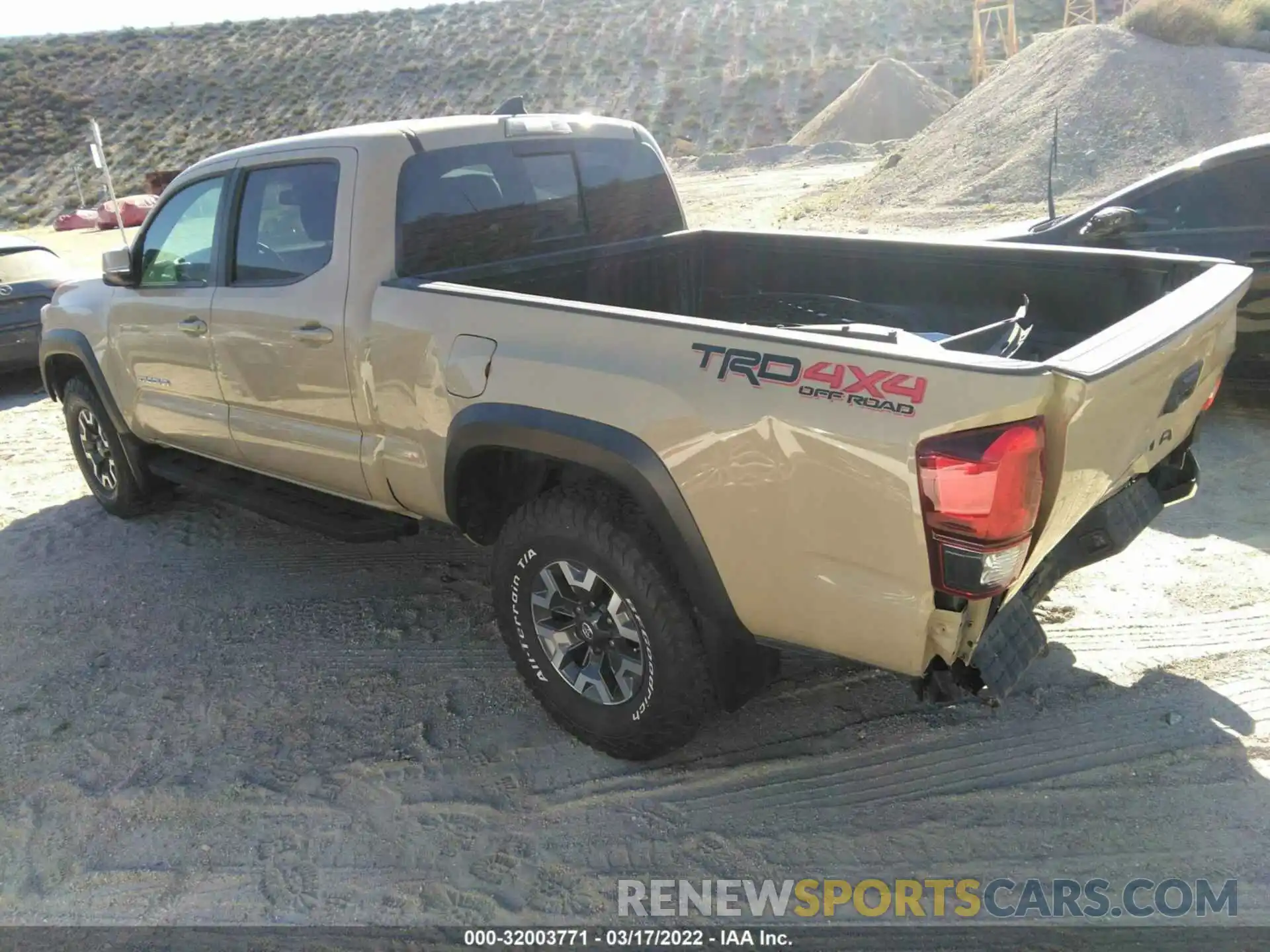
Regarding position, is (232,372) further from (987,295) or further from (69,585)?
(987,295)

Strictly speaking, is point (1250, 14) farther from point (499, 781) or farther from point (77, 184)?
point (77, 184)

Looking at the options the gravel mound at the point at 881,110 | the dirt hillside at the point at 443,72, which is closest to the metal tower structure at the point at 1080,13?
the dirt hillside at the point at 443,72

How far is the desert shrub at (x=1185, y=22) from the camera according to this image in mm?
18672

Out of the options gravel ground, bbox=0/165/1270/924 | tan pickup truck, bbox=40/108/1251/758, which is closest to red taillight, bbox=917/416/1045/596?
tan pickup truck, bbox=40/108/1251/758

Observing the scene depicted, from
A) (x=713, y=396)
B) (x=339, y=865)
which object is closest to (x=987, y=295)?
(x=713, y=396)

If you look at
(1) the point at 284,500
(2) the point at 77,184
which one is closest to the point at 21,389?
(1) the point at 284,500

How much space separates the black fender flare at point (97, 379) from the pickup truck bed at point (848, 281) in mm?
2654

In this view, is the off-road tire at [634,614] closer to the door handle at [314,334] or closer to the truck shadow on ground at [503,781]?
the truck shadow on ground at [503,781]

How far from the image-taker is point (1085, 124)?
680 inches

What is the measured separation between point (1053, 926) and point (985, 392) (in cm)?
142

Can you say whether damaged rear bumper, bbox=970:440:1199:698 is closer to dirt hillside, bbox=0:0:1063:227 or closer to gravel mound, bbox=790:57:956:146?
gravel mound, bbox=790:57:956:146

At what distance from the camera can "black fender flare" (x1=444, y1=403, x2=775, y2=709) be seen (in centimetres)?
275

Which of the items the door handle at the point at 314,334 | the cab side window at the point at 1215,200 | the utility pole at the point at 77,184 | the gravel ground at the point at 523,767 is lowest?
the utility pole at the point at 77,184

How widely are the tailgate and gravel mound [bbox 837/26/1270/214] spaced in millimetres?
14138
